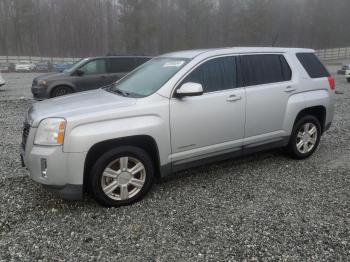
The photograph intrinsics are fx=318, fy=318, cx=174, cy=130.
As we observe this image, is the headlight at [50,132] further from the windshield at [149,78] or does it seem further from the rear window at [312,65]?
the rear window at [312,65]

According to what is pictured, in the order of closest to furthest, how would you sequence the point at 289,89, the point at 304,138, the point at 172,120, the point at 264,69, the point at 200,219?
1. the point at 200,219
2. the point at 172,120
3. the point at 264,69
4. the point at 289,89
5. the point at 304,138

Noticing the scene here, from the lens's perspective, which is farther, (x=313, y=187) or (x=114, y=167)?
(x=313, y=187)

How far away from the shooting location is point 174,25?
60.9 m

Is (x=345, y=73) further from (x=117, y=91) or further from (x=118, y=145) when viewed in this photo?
(x=118, y=145)

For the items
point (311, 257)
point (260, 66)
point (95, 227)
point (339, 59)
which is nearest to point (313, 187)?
point (311, 257)

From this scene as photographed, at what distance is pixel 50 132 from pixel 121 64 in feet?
25.6

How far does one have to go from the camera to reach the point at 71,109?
138 inches

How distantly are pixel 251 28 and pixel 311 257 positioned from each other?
171 ft

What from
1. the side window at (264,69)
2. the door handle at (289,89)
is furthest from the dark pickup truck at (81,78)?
the door handle at (289,89)

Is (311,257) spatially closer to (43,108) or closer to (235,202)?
(235,202)

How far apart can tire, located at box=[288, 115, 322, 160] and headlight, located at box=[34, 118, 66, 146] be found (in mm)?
3470

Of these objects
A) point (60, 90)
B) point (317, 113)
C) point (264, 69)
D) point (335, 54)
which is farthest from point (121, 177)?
point (335, 54)

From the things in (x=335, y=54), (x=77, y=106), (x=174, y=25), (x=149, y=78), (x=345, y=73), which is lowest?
(x=345, y=73)

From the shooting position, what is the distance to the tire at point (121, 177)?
3488 millimetres
